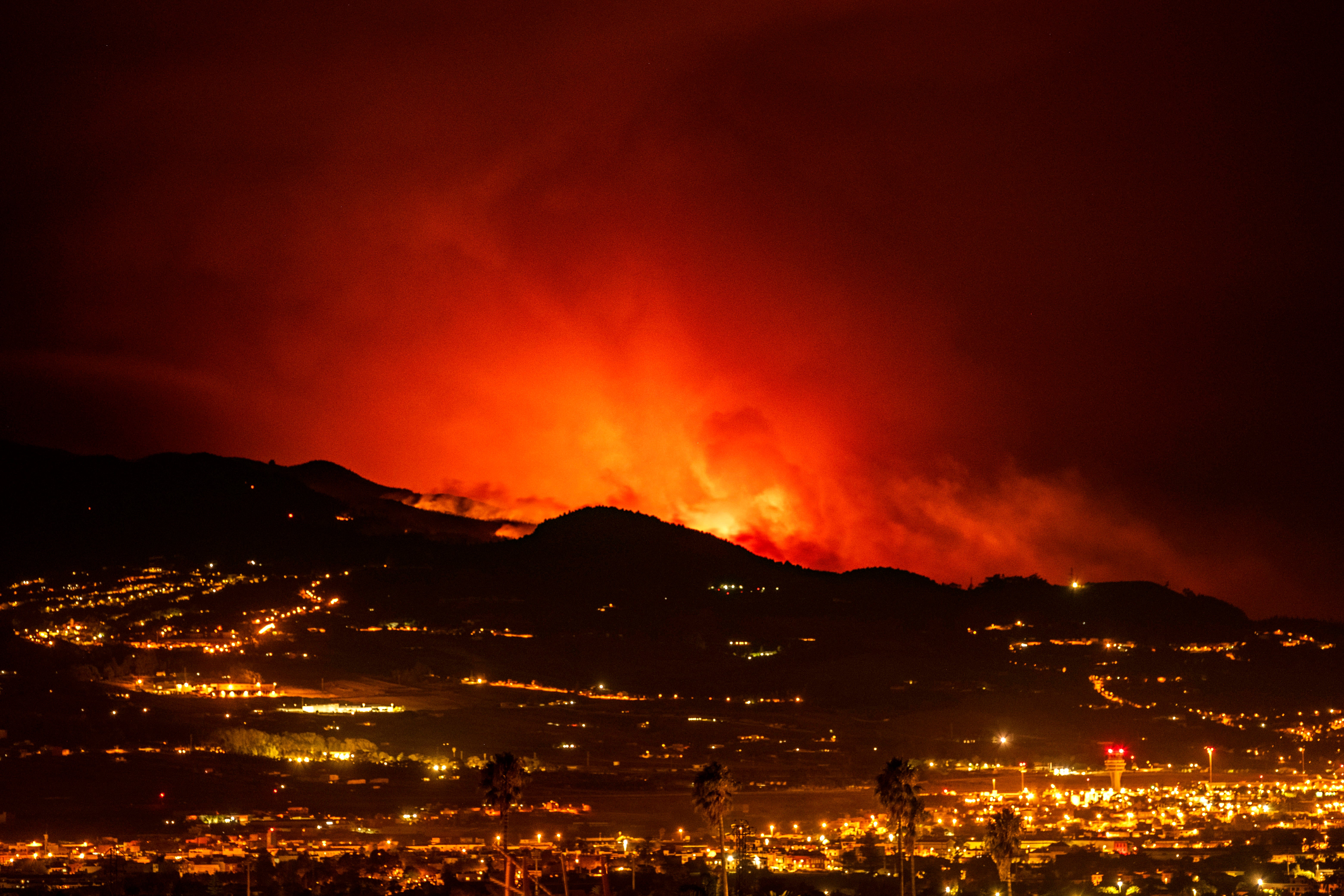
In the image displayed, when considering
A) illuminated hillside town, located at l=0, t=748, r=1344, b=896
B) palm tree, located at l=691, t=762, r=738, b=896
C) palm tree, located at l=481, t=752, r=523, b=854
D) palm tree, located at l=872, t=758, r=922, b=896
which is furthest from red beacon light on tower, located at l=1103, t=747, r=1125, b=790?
palm tree, located at l=481, t=752, r=523, b=854

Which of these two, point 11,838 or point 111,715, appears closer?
point 11,838

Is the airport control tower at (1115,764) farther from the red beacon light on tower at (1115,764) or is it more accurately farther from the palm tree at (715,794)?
the palm tree at (715,794)

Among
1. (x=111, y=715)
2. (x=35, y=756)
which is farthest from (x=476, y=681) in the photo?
(x=35, y=756)

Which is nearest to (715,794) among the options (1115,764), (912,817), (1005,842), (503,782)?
(912,817)

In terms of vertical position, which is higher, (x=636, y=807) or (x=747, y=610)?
(x=747, y=610)

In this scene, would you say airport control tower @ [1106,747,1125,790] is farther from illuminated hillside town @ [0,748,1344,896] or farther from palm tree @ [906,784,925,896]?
palm tree @ [906,784,925,896]

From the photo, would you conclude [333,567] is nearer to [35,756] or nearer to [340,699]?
[340,699]

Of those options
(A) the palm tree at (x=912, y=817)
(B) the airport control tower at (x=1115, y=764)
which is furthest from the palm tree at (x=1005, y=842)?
(B) the airport control tower at (x=1115, y=764)
